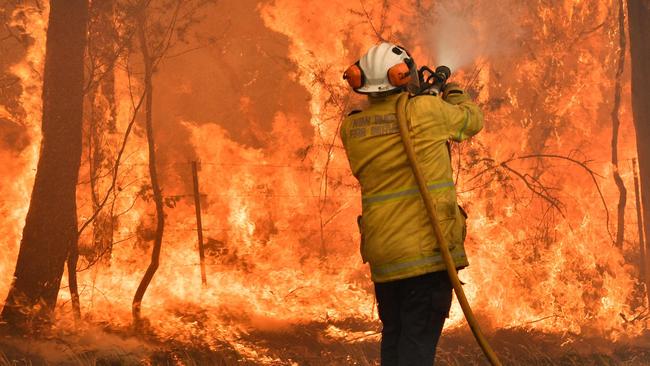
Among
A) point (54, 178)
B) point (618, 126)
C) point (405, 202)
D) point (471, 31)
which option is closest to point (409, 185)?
point (405, 202)

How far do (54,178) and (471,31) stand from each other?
3.97 m

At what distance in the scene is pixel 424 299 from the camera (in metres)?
3.33

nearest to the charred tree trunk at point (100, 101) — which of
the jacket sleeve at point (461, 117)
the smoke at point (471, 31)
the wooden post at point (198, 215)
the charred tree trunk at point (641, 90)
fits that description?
the wooden post at point (198, 215)

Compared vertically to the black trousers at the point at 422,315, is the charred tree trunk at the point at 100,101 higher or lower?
higher

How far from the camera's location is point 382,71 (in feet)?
11.3

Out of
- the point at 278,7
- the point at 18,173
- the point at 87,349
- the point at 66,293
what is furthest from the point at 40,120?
the point at 278,7

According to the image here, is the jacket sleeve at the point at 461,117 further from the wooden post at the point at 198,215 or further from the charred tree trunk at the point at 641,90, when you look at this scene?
the charred tree trunk at the point at 641,90

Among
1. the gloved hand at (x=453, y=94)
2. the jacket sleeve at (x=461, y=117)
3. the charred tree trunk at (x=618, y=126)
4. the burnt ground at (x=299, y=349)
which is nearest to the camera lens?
the jacket sleeve at (x=461, y=117)

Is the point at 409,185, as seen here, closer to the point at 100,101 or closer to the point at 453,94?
the point at 453,94

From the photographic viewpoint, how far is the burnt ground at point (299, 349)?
5.52 metres

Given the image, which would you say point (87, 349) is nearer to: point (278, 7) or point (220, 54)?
point (220, 54)

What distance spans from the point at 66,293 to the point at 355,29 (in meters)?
3.28

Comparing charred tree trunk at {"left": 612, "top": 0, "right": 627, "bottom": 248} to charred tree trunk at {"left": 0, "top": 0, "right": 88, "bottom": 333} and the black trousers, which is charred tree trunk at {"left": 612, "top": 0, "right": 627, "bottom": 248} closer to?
the black trousers

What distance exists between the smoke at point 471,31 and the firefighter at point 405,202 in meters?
3.76
